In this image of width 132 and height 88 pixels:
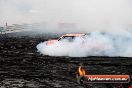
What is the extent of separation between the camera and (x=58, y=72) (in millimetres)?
18906

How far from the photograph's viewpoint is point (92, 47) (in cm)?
2548

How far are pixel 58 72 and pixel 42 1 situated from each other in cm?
8525

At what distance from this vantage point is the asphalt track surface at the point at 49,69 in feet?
52.9

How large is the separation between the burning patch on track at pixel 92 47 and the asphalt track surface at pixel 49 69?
994 millimetres

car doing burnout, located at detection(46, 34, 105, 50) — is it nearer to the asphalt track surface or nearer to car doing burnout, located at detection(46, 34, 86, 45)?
car doing burnout, located at detection(46, 34, 86, 45)

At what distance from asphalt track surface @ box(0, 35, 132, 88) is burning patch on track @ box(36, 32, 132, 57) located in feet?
3.26

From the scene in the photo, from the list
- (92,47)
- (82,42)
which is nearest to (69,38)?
(82,42)

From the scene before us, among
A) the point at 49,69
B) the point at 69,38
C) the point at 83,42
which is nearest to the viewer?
the point at 49,69

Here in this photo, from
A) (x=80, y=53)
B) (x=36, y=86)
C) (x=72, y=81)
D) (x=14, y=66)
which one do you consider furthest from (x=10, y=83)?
(x=80, y=53)

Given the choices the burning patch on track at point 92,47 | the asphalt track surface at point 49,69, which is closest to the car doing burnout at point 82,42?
the burning patch on track at point 92,47

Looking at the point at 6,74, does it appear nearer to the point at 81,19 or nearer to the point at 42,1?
the point at 81,19

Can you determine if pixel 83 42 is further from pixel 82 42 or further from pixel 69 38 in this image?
pixel 69 38

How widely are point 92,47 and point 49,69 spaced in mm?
6436

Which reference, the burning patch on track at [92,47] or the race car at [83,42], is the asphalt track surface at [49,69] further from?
the race car at [83,42]
